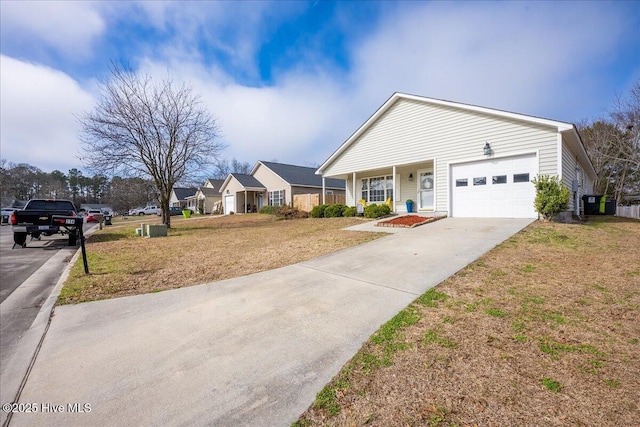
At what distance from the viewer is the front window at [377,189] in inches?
655

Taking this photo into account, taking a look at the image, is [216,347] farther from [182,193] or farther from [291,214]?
[182,193]

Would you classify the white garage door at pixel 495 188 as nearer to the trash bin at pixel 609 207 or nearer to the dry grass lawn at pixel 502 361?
the dry grass lawn at pixel 502 361

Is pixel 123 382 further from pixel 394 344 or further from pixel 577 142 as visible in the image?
pixel 577 142

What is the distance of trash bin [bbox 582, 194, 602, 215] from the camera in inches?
626

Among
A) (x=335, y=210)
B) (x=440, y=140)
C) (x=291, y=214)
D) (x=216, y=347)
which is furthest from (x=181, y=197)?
(x=216, y=347)

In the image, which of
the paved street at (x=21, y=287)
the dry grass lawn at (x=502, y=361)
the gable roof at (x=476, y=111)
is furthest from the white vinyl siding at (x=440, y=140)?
the paved street at (x=21, y=287)

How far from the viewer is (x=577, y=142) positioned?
11.1 metres

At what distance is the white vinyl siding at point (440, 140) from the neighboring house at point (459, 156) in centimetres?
3

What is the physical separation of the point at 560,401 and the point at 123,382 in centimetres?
345

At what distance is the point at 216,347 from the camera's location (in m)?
2.92

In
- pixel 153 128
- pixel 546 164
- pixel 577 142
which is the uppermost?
pixel 153 128

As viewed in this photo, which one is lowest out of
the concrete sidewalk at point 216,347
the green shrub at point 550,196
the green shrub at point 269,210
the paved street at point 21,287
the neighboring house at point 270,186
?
the paved street at point 21,287

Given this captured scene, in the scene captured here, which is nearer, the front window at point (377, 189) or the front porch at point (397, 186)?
the front porch at point (397, 186)

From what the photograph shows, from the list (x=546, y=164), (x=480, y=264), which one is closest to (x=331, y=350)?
(x=480, y=264)
